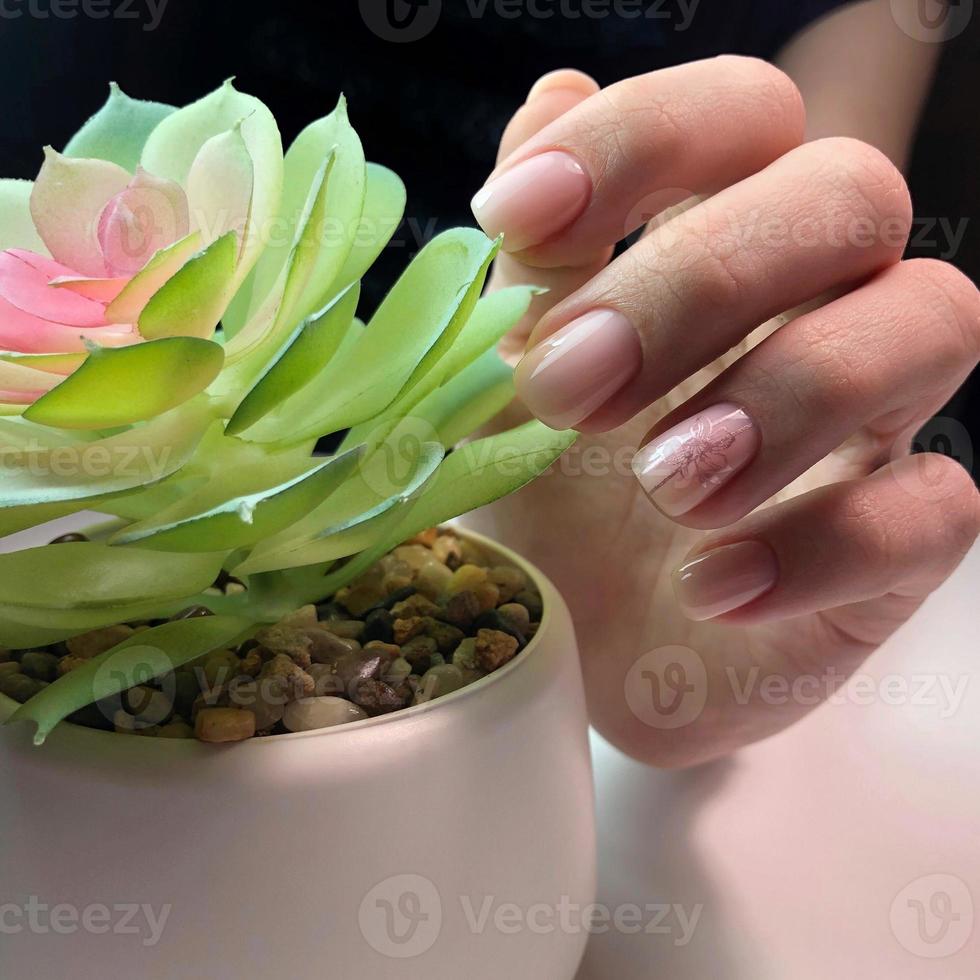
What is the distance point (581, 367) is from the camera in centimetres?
27

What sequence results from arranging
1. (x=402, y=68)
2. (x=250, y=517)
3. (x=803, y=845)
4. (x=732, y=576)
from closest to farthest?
(x=250, y=517), (x=732, y=576), (x=803, y=845), (x=402, y=68)

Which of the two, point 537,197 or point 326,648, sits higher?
point 537,197

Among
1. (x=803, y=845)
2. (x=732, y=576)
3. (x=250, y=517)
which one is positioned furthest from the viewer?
(x=803, y=845)

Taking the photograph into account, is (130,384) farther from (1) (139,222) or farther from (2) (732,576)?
(2) (732,576)

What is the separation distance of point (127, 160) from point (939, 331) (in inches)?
10.2

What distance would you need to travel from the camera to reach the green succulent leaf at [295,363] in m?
0.21

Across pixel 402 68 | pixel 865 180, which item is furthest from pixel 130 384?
pixel 402 68

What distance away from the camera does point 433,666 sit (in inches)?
10.5

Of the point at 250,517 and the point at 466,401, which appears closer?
the point at 250,517

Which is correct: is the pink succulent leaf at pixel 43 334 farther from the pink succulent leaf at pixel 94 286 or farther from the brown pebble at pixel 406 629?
the brown pebble at pixel 406 629

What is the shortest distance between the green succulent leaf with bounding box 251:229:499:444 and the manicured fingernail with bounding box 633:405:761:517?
3.0 inches

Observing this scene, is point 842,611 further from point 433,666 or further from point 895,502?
point 433,666

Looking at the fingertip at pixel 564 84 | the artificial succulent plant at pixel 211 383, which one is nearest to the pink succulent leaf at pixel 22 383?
the artificial succulent plant at pixel 211 383

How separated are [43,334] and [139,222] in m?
0.04
